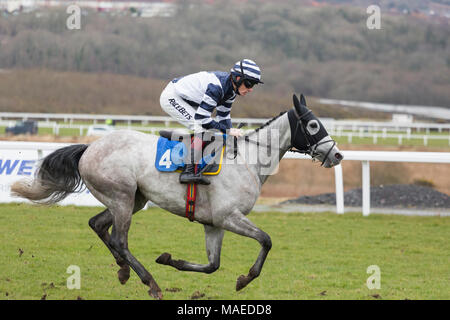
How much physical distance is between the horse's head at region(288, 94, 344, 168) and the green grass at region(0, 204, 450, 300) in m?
1.24

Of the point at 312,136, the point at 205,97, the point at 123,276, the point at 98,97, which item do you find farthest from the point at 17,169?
the point at 98,97

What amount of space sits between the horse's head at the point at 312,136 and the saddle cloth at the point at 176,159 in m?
0.68

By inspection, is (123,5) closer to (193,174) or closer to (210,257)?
(193,174)

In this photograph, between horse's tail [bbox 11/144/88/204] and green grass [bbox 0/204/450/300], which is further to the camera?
horse's tail [bbox 11/144/88/204]

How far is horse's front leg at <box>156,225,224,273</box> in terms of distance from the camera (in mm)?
5504

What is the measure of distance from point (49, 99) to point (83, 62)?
11.4 ft

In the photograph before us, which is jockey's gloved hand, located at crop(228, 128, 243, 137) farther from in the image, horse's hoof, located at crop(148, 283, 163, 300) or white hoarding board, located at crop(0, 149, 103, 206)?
white hoarding board, located at crop(0, 149, 103, 206)

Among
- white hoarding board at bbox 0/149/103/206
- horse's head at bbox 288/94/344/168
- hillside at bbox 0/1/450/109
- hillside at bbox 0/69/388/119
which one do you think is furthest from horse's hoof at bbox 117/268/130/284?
hillside at bbox 0/1/450/109

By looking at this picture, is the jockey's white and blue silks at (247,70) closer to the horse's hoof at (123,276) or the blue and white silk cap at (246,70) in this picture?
the blue and white silk cap at (246,70)

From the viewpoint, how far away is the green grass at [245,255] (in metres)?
5.71

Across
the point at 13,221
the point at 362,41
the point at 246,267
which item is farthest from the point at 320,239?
the point at 362,41

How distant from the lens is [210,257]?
5.52 metres

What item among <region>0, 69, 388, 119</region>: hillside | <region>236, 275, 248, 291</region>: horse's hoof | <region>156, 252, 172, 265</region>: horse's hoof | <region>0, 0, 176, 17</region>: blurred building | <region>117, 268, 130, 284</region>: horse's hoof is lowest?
<region>0, 69, 388, 119</region>: hillside

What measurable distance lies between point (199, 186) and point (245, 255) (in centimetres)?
211
